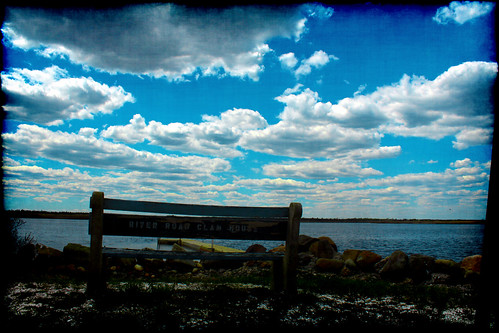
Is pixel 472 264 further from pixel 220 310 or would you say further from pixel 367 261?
pixel 220 310

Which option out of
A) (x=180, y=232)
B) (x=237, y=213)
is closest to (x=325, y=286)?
(x=237, y=213)

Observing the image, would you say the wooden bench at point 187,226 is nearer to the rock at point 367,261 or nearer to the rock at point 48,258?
the rock at point 48,258

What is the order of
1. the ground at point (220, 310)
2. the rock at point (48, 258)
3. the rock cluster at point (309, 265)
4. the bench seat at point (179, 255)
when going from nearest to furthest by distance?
the ground at point (220, 310) → the bench seat at point (179, 255) → the rock at point (48, 258) → the rock cluster at point (309, 265)

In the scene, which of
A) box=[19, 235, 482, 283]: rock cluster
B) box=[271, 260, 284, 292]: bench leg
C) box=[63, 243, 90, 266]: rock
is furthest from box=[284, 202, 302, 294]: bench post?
box=[63, 243, 90, 266]: rock

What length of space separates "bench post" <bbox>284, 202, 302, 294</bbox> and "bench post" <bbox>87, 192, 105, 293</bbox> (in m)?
2.60

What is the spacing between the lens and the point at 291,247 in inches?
208

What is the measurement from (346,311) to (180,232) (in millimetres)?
2369

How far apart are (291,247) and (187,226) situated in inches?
59.3

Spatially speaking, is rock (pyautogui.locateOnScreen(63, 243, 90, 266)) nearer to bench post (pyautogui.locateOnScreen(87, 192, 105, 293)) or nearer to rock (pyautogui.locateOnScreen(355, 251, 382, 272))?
bench post (pyautogui.locateOnScreen(87, 192, 105, 293))

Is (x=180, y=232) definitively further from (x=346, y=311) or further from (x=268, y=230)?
(x=346, y=311)

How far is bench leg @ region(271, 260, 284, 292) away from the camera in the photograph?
5.58 m

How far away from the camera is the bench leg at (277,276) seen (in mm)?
5582

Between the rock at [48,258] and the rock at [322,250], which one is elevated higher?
the rock at [48,258]

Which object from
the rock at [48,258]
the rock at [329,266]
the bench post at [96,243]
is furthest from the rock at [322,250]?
the bench post at [96,243]
